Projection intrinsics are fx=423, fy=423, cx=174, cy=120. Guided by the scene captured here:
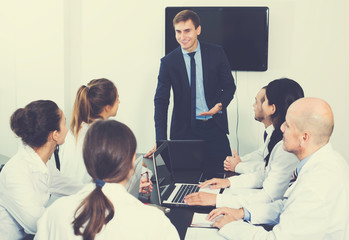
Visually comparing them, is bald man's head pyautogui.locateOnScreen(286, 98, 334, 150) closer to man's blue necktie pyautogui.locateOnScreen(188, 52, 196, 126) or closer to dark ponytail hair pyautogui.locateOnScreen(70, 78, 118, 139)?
dark ponytail hair pyautogui.locateOnScreen(70, 78, 118, 139)

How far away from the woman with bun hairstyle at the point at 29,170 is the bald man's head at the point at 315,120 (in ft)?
3.51

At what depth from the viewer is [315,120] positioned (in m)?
1.67

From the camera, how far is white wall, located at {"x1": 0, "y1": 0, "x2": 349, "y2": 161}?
425cm

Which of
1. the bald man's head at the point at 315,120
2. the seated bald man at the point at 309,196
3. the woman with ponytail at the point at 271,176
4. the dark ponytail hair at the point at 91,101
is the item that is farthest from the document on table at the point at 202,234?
the dark ponytail hair at the point at 91,101

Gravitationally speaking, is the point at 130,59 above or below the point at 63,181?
above

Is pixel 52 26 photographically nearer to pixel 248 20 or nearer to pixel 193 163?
pixel 248 20

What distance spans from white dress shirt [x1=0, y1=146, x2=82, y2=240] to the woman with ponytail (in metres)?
0.69

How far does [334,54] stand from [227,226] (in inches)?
122

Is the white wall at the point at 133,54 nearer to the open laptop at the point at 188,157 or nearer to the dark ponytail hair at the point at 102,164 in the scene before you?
the open laptop at the point at 188,157

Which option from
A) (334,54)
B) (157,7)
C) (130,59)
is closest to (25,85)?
(130,59)

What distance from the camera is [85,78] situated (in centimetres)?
466

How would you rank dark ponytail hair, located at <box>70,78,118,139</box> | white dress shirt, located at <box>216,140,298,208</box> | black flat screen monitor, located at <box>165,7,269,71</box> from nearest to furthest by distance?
1. white dress shirt, located at <box>216,140,298,208</box>
2. dark ponytail hair, located at <box>70,78,118,139</box>
3. black flat screen monitor, located at <box>165,7,269,71</box>

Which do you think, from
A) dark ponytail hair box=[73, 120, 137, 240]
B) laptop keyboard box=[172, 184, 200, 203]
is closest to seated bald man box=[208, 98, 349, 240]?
laptop keyboard box=[172, 184, 200, 203]

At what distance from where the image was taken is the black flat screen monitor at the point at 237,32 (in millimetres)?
4203
